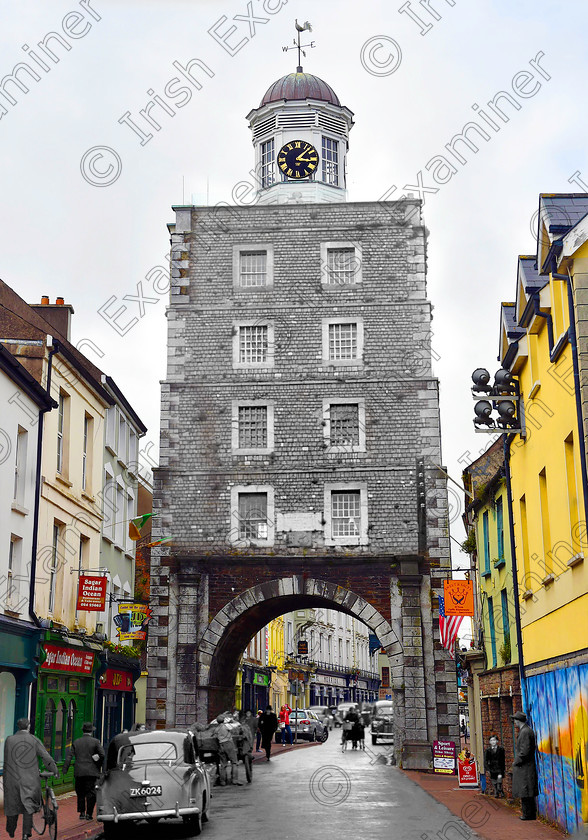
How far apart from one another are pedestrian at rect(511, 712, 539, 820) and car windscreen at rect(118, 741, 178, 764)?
5.83 meters

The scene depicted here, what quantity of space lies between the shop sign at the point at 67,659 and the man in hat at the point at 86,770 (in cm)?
396

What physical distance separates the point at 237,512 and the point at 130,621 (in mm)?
6533

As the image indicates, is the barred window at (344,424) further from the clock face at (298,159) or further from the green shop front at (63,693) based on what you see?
the green shop front at (63,693)

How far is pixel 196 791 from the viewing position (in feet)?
52.3

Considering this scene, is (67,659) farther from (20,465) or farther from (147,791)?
(147,791)

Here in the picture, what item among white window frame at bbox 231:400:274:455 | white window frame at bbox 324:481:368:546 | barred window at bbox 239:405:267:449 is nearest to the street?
white window frame at bbox 324:481:368:546

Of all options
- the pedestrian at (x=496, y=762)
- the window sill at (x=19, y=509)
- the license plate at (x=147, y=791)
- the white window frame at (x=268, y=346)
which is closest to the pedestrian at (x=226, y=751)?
the pedestrian at (x=496, y=762)

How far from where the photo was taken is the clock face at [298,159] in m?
40.1

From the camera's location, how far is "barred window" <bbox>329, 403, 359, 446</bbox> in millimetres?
35031

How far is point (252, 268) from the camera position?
37.3 m

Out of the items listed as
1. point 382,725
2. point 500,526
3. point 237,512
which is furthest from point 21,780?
point 382,725

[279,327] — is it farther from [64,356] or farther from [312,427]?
[64,356]

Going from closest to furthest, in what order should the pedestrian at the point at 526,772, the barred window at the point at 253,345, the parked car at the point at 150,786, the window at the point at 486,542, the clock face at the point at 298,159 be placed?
1. the parked car at the point at 150,786
2. the pedestrian at the point at 526,772
3. the window at the point at 486,542
4. the barred window at the point at 253,345
5. the clock face at the point at 298,159

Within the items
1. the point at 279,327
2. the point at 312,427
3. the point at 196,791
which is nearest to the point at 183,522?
the point at 312,427
